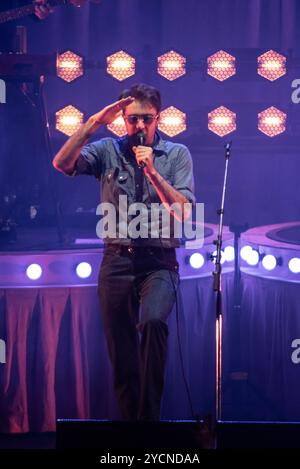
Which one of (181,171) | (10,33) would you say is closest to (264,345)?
(181,171)

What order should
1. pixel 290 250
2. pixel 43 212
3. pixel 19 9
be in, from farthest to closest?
1. pixel 43 212
2. pixel 19 9
3. pixel 290 250

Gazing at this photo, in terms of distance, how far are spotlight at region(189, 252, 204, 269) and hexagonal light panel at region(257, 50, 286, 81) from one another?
214 cm

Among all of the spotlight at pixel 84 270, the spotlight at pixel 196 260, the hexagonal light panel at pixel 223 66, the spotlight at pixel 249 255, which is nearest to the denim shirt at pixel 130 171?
the spotlight at pixel 84 270

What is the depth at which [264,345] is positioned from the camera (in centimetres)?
523

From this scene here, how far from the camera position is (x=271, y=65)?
6.46 metres

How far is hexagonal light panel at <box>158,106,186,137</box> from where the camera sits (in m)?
6.43

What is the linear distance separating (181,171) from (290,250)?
169cm

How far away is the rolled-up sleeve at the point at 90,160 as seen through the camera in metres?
3.66

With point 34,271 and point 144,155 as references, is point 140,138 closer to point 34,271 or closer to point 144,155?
point 144,155

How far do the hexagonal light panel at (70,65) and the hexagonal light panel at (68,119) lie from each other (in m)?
0.28

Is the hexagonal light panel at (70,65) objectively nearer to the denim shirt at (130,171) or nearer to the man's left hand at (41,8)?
the man's left hand at (41,8)

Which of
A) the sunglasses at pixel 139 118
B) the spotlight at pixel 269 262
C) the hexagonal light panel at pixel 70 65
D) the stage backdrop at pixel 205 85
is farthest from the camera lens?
the stage backdrop at pixel 205 85
